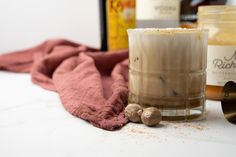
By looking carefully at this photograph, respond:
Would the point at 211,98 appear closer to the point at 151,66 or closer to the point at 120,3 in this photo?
the point at 151,66

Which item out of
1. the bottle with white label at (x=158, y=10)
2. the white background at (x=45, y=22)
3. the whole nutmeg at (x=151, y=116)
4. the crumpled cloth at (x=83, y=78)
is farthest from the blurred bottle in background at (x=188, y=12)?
the whole nutmeg at (x=151, y=116)

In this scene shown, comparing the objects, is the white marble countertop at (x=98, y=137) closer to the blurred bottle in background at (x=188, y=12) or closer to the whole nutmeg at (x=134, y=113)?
the whole nutmeg at (x=134, y=113)

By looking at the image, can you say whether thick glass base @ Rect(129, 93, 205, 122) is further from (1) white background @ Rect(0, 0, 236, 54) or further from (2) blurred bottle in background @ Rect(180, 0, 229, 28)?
(1) white background @ Rect(0, 0, 236, 54)

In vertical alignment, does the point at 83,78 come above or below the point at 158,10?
below

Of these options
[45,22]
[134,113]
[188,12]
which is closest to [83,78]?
[134,113]

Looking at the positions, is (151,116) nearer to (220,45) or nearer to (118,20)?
(220,45)
